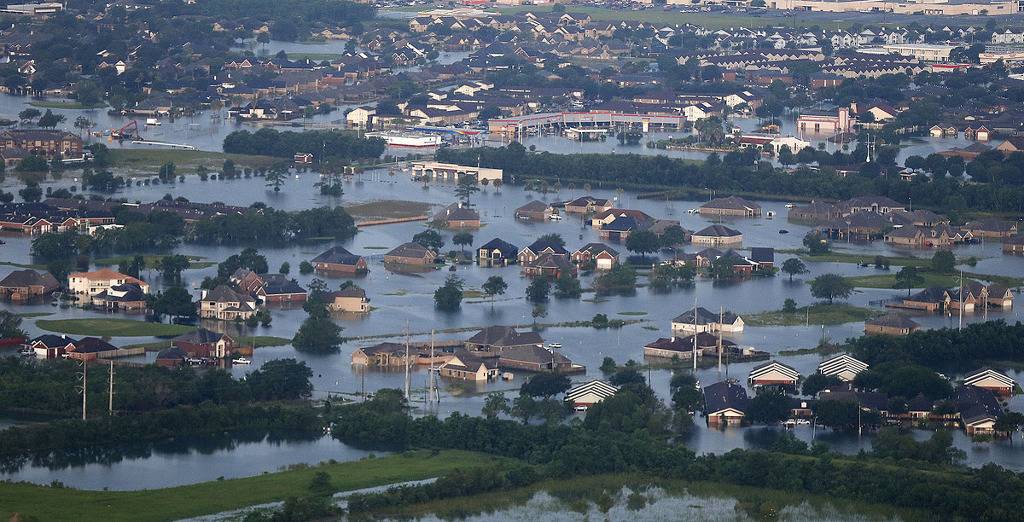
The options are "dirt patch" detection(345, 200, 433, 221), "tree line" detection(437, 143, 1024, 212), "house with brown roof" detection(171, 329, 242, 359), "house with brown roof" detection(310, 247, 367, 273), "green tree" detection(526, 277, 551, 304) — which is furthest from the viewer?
"tree line" detection(437, 143, 1024, 212)

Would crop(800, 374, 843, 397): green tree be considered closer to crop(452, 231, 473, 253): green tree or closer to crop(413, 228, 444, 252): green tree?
crop(413, 228, 444, 252): green tree

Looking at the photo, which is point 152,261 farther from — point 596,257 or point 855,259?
point 855,259

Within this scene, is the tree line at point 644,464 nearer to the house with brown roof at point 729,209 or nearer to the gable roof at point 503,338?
the gable roof at point 503,338

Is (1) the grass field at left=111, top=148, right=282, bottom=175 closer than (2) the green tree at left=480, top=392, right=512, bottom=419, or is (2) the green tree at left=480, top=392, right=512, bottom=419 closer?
(2) the green tree at left=480, top=392, right=512, bottom=419

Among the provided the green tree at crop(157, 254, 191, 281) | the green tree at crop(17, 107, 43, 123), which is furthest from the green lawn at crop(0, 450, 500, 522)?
Result: the green tree at crop(17, 107, 43, 123)

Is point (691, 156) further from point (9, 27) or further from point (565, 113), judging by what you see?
point (9, 27)

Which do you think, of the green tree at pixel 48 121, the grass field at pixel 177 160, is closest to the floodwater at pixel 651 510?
the grass field at pixel 177 160
